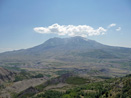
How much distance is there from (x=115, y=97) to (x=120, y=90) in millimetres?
7374

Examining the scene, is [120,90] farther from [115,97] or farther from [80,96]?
[80,96]

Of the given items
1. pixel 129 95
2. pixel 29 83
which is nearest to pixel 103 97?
pixel 129 95

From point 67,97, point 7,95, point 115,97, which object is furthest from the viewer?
point 7,95

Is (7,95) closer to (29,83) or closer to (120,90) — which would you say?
(29,83)

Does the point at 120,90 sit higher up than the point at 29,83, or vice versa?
the point at 120,90

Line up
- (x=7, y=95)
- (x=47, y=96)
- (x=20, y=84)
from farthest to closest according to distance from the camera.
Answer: (x=20, y=84) → (x=7, y=95) → (x=47, y=96)

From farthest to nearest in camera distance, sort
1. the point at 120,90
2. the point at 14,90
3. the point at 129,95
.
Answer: the point at 14,90, the point at 120,90, the point at 129,95

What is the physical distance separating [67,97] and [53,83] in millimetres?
86272

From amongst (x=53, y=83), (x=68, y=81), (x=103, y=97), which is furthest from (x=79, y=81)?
(x=103, y=97)

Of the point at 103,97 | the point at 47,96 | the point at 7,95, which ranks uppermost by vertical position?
the point at 103,97

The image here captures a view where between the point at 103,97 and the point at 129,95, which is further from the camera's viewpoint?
the point at 103,97

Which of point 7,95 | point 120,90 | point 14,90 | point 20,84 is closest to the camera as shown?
point 120,90

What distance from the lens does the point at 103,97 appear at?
75062mm

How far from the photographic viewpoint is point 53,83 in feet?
568
